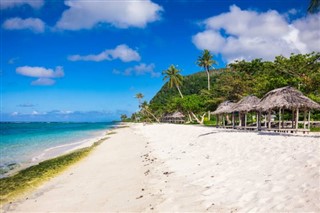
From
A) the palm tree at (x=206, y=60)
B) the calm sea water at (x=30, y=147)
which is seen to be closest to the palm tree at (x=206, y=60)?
the palm tree at (x=206, y=60)

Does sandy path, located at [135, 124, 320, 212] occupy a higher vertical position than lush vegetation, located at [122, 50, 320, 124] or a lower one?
lower

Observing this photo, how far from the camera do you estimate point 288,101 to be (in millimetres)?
16844

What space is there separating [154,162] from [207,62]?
43.7m

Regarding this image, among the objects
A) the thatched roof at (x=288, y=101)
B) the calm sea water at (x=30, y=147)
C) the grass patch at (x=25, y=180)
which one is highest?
the thatched roof at (x=288, y=101)

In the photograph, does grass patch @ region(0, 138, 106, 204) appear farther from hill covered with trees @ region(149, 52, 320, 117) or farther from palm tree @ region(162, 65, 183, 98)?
palm tree @ region(162, 65, 183, 98)

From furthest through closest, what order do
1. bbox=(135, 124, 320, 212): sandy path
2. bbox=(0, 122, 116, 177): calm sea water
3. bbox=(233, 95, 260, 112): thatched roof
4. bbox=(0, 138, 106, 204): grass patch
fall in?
bbox=(233, 95, 260, 112): thatched roof, bbox=(0, 122, 116, 177): calm sea water, bbox=(0, 138, 106, 204): grass patch, bbox=(135, 124, 320, 212): sandy path

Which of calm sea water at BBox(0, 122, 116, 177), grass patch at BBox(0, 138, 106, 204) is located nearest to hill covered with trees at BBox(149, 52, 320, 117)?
grass patch at BBox(0, 138, 106, 204)

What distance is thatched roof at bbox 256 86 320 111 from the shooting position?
16.7m

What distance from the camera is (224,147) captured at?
1102 centimetres

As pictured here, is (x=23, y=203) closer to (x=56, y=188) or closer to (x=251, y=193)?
(x=56, y=188)

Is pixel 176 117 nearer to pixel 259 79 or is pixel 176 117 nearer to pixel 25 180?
pixel 259 79

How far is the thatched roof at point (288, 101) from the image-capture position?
16719mm

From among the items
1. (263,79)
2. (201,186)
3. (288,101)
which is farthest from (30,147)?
(263,79)

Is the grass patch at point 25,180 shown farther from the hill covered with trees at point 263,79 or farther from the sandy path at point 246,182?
the hill covered with trees at point 263,79
